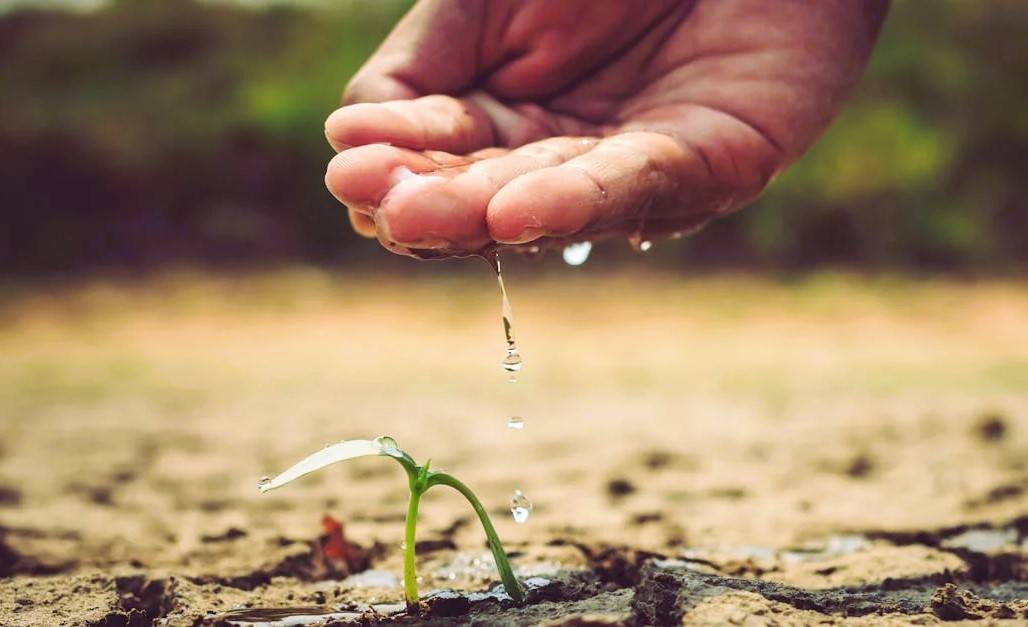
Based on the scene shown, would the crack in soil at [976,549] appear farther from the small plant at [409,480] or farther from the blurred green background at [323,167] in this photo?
the blurred green background at [323,167]

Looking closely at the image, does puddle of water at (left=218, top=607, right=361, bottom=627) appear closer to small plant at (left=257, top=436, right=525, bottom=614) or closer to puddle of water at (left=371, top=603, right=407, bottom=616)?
puddle of water at (left=371, top=603, right=407, bottom=616)

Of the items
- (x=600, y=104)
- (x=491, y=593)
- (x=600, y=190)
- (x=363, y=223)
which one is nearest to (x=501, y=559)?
(x=491, y=593)

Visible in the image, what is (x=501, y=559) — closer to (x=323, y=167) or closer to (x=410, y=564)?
(x=410, y=564)

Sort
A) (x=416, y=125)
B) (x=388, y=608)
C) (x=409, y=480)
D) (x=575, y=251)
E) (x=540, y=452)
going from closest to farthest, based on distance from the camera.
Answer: (x=409, y=480) → (x=388, y=608) → (x=416, y=125) → (x=575, y=251) → (x=540, y=452)

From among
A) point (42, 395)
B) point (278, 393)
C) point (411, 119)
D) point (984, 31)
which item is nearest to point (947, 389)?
point (278, 393)

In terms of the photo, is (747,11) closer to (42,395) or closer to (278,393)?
(278,393)
